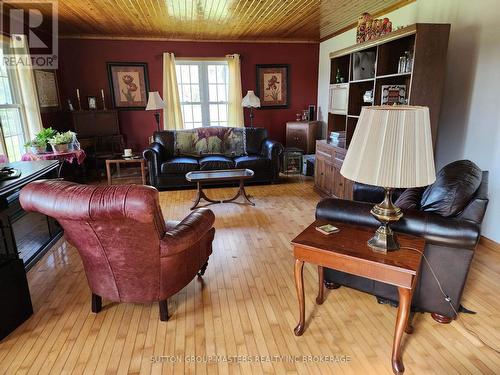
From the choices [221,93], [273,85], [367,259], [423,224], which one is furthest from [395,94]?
[221,93]

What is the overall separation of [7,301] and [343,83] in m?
4.12

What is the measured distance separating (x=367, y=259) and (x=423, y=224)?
1.75 ft

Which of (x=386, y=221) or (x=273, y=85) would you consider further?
(x=273, y=85)

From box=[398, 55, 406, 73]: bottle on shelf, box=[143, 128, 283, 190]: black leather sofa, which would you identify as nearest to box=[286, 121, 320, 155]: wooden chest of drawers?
box=[143, 128, 283, 190]: black leather sofa

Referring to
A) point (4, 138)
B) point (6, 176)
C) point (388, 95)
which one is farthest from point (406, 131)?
point (4, 138)

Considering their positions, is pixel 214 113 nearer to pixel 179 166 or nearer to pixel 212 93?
pixel 212 93

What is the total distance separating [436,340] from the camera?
6.05 ft

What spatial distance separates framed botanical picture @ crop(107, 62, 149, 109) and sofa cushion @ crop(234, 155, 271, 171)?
246 cm

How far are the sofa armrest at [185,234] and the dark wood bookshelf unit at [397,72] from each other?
7.57 ft

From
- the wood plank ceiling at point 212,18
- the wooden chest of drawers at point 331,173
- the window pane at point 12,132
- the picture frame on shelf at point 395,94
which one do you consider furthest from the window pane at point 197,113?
the picture frame on shelf at point 395,94

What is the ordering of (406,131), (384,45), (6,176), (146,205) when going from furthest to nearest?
(384,45)
(6,176)
(146,205)
(406,131)

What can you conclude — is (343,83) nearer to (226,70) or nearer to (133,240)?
(226,70)

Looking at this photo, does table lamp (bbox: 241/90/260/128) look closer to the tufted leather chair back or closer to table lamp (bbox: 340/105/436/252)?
the tufted leather chair back

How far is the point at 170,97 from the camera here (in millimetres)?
6105
